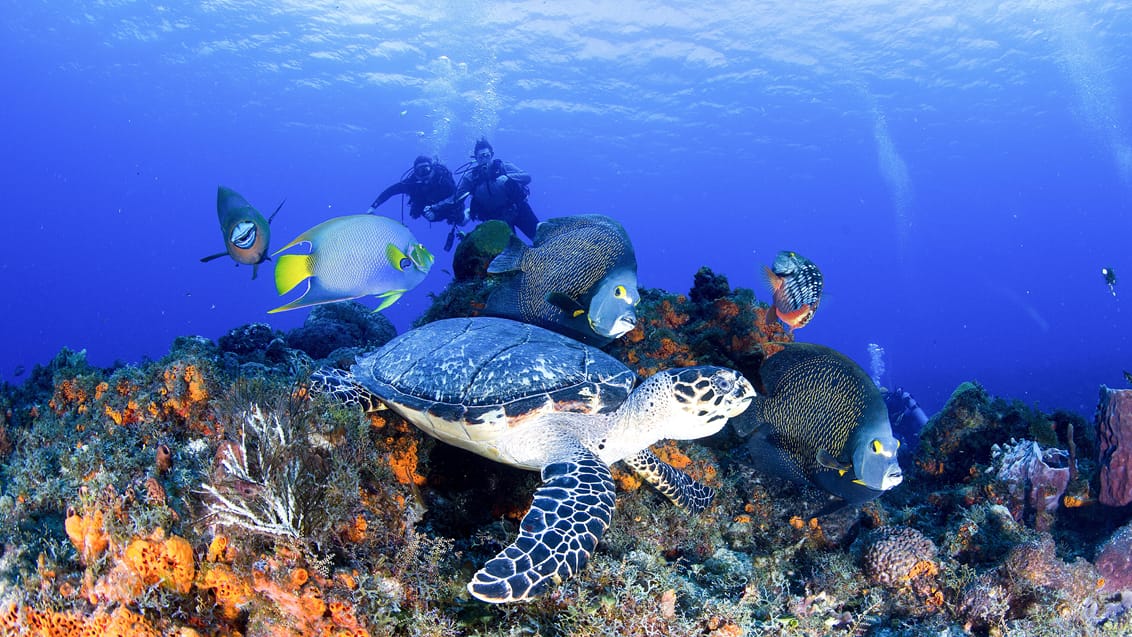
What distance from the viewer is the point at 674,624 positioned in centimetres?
210

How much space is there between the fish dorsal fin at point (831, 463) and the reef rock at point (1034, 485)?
230 cm

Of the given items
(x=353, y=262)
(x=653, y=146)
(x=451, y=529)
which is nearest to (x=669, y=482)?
(x=451, y=529)

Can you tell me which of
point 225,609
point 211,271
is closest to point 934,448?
point 225,609

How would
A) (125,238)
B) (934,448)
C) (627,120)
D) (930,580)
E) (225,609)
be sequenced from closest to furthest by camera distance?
(225,609), (930,580), (934,448), (627,120), (125,238)

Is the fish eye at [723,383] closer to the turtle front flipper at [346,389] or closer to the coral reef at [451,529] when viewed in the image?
the coral reef at [451,529]

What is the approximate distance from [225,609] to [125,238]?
12670 centimetres

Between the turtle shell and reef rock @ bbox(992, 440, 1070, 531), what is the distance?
3482 millimetres

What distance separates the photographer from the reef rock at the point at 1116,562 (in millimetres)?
3346

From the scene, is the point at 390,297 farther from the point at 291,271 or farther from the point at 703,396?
the point at 703,396

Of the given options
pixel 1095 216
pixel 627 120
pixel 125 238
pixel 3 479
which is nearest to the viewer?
pixel 3 479

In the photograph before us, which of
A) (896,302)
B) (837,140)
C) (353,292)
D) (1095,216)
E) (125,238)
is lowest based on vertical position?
(896,302)

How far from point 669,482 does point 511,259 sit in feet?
7.93

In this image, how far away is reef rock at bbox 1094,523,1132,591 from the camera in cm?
335

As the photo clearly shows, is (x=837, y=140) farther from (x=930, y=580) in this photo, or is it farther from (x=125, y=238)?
(x=125, y=238)
